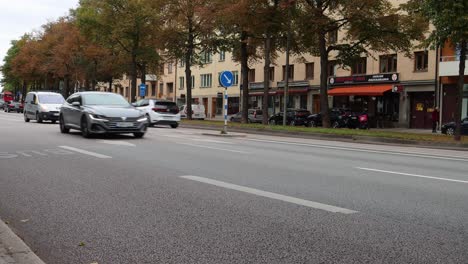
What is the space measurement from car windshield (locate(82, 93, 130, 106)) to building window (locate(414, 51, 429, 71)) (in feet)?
91.5

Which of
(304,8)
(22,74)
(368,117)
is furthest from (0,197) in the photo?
(22,74)

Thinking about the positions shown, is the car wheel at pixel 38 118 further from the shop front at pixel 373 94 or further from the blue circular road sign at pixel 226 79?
the shop front at pixel 373 94

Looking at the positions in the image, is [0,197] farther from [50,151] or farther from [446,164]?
[446,164]

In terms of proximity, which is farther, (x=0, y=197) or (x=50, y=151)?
(x=50, y=151)

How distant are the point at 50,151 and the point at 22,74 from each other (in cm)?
6980

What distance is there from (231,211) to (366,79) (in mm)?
38690

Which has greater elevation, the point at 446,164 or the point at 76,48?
the point at 76,48

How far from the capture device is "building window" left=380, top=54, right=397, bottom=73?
41094 millimetres

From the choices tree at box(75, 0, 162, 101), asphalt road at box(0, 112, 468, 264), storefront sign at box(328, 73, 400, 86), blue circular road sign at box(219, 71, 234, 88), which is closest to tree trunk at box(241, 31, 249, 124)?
tree at box(75, 0, 162, 101)

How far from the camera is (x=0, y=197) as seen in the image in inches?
270

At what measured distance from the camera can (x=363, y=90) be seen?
4122cm

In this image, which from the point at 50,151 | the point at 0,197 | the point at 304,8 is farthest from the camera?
the point at 304,8

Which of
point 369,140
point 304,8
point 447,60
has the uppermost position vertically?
point 304,8

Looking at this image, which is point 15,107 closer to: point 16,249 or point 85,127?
point 85,127
